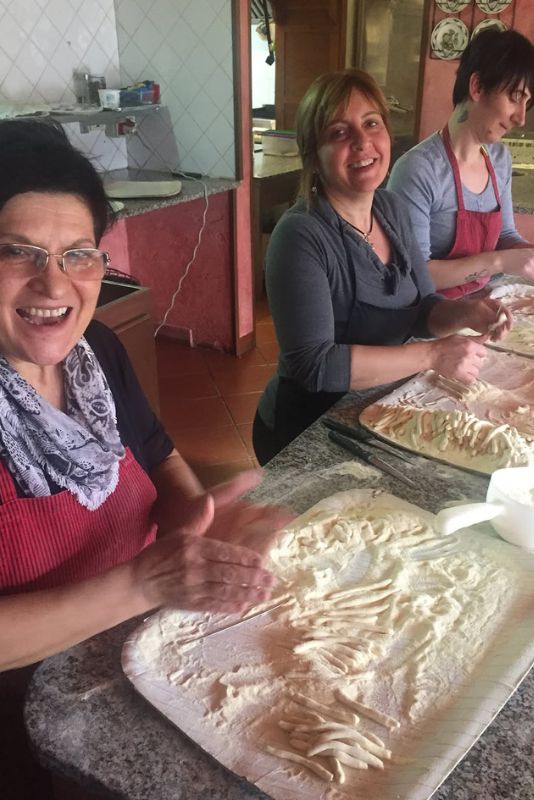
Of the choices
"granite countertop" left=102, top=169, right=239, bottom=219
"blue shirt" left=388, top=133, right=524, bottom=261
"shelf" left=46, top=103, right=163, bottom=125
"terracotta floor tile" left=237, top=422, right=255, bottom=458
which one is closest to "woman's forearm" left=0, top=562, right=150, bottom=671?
"blue shirt" left=388, top=133, right=524, bottom=261

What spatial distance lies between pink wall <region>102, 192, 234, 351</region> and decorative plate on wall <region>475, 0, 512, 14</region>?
66.6 inches

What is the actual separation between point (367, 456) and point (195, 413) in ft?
7.06

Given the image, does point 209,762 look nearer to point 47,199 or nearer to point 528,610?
point 528,610

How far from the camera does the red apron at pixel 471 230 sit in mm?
2102

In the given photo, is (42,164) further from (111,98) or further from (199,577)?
(111,98)

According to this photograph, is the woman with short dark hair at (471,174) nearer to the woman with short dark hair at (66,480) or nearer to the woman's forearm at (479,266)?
the woman's forearm at (479,266)

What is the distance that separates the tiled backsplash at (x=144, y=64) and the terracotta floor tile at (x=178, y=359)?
39.2 inches

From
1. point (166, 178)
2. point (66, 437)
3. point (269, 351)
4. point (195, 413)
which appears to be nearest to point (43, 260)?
point (66, 437)

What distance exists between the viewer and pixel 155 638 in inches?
31.8

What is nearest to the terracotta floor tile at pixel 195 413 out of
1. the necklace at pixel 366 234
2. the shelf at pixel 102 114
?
the shelf at pixel 102 114

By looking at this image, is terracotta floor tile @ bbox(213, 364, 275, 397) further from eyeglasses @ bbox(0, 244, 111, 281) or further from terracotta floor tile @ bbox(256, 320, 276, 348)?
eyeglasses @ bbox(0, 244, 111, 281)

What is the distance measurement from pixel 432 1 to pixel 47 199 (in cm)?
353

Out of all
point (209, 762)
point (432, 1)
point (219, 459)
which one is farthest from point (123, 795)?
point (432, 1)

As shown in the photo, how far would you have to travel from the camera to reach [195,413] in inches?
129
